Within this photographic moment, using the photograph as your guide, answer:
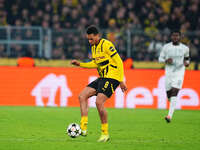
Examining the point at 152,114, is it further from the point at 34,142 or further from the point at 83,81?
the point at 34,142

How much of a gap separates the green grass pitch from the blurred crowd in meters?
3.78

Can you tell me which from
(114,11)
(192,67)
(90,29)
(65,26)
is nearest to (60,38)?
(65,26)

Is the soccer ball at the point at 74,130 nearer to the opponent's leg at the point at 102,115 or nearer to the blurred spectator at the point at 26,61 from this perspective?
the opponent's leg at the point at 102,115

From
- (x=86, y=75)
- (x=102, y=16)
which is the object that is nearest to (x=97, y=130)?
(x=86, y=75)

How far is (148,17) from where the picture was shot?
2036 centimetres

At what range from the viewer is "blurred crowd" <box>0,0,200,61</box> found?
61.3ft

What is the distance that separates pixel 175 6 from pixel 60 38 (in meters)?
5.61

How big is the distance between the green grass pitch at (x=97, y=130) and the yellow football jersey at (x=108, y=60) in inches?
45.8

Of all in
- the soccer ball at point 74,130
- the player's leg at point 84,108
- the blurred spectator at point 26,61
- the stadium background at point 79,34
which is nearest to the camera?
the soccer ball at point 74,130

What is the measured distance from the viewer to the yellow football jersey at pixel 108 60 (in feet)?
28.3

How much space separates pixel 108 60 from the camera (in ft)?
28.6

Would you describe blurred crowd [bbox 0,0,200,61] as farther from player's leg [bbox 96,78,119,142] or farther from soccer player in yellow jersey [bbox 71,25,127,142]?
player's leg [bbox 96,78,119,142]

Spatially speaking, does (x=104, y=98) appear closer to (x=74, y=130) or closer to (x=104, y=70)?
(x=104, y=70)

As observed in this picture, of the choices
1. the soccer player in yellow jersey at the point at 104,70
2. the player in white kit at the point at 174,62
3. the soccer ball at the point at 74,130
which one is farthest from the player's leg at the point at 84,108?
the player in white kit at the point at 174,62
